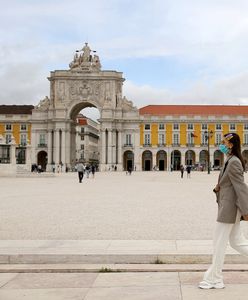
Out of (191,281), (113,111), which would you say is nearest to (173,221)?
(191,281)

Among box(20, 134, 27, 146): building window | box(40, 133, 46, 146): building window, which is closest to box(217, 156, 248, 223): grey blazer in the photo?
box(40, 133, 46, 146): building window

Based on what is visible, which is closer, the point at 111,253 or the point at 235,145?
the point at 235,145

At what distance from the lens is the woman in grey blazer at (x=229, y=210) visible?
6.13m

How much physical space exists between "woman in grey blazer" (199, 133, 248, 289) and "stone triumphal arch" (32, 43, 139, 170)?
78200mm

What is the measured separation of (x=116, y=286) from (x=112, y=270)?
2.89 feet

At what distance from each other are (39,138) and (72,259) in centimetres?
8173

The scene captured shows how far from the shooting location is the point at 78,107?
289ft

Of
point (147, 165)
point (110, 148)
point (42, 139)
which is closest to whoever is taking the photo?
point (110, 148)

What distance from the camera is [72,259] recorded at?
25.6 feet

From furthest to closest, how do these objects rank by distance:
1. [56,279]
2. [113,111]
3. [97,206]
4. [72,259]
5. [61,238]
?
[113,111] < [97,206] < [61,238] < [72,259] < [56,279]

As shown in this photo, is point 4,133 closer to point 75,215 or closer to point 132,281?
point 75,215

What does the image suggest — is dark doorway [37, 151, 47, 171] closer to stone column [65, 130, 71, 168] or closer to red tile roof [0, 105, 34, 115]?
stone column [65, 130, 71, 168]

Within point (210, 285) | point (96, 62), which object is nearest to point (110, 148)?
point (96, 62)

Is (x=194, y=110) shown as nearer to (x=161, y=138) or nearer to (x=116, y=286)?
(x=161, y=138)
